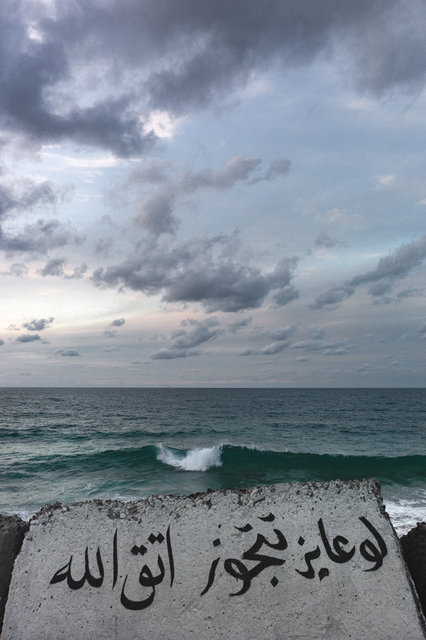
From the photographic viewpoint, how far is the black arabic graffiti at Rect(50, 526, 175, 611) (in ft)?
11.3

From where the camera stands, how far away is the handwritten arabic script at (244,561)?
3.49 metres

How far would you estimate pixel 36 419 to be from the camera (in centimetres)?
4047

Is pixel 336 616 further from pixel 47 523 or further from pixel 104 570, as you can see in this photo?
pixel 47 523

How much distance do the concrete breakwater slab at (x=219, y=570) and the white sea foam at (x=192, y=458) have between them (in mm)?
15422

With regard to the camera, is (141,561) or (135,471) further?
(135,471)

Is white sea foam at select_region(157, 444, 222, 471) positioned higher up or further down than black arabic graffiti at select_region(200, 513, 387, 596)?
further down

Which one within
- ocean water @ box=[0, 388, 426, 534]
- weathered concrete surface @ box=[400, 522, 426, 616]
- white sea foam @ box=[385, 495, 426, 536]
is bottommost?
ocean water @ box=[0, 388, 426, 534]

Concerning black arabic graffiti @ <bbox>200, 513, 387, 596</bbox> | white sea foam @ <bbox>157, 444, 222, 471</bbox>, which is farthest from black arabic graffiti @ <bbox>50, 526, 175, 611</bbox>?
white sea foam @ <bbox>157, 444, 222, 471</bbox>

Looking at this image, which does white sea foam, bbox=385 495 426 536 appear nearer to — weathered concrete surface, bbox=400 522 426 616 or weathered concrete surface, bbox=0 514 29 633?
weathered concrete surface, bbox=400 522 426 616

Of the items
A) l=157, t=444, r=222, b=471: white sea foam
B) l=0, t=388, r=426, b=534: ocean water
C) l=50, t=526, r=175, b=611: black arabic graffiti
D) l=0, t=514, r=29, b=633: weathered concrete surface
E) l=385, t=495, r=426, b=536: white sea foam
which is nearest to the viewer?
l=50, t=526, r=175, b=611: black arabic graffiti

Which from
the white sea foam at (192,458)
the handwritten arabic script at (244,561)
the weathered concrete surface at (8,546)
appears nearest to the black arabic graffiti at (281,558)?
the handwritten arabic script at (244,561)

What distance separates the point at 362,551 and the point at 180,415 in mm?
42539

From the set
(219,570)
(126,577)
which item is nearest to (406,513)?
(219,570)

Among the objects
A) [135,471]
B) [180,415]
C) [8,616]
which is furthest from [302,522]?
[180,415]
